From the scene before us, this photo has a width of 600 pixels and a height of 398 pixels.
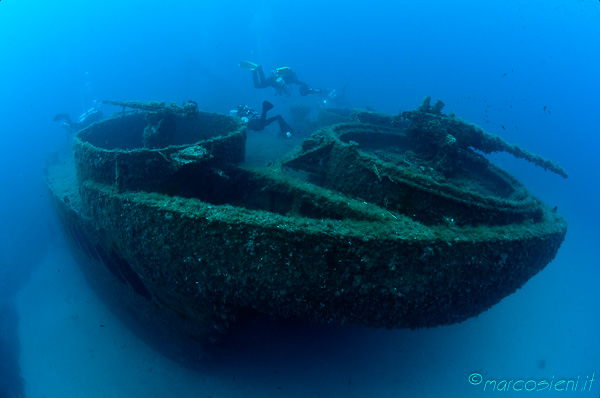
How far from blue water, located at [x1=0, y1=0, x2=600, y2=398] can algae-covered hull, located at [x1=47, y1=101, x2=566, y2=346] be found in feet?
8.65

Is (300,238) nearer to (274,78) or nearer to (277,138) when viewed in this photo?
(277,138)

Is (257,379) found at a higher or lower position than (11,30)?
lower

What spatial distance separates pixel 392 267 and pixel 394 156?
545 centimetres

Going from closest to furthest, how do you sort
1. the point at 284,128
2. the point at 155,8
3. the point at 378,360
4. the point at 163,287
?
the point at 163,287, the point at 378,360, the point at 284,128, the point at 155,8

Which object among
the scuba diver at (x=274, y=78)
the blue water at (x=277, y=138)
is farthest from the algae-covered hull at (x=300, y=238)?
the scuba diver at (x=274, y=78)

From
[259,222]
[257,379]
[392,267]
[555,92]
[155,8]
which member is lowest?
[257,379]

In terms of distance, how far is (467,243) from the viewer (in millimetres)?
3957

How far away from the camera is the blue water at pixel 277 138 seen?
6984mm

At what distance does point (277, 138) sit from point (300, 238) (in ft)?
30.2

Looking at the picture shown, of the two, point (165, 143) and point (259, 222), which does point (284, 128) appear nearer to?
point (165, 143)

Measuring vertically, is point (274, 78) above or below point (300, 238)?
above

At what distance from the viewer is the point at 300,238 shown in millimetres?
3771

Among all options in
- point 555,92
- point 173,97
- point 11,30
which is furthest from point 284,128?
point 11,30

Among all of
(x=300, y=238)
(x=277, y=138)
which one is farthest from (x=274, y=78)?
(x=300, y=238)
